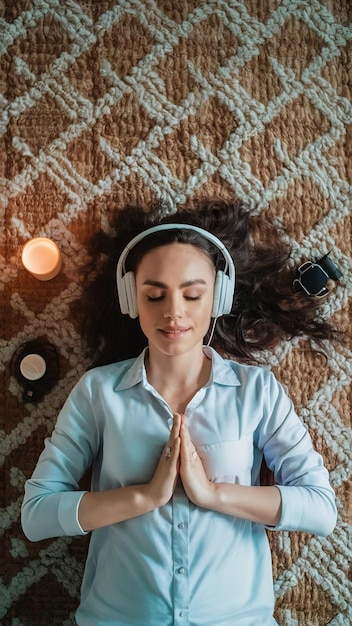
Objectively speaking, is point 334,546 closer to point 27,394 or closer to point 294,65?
point 27,394

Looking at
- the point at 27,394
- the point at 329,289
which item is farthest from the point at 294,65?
the point at 27,394

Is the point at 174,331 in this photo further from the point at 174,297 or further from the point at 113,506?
the point at 113,506

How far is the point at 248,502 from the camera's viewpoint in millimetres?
1291

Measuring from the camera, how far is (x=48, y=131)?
1.59 metres

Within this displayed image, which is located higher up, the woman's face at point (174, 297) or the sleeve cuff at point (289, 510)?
the woman's face at point (174, 297)

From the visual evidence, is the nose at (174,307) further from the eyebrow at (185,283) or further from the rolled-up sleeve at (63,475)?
the rolled-up sleeve at (63,475)

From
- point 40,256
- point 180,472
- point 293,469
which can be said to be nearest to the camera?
point 180,472

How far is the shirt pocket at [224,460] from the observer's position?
52.2 inches

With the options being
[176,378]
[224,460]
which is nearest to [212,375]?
[176,378]

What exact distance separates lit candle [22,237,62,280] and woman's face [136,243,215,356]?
12.3 inches

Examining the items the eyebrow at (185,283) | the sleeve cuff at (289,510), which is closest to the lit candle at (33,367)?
the eyebrow at (185,283)

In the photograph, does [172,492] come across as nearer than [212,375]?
Yes

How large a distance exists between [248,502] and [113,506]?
0.29 metres

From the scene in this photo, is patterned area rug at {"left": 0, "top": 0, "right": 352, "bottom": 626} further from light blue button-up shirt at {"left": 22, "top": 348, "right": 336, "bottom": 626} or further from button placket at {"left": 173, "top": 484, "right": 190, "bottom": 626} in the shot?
button placket at {"left": 173, "top": 484, "right": 190, "bottom": 626}
